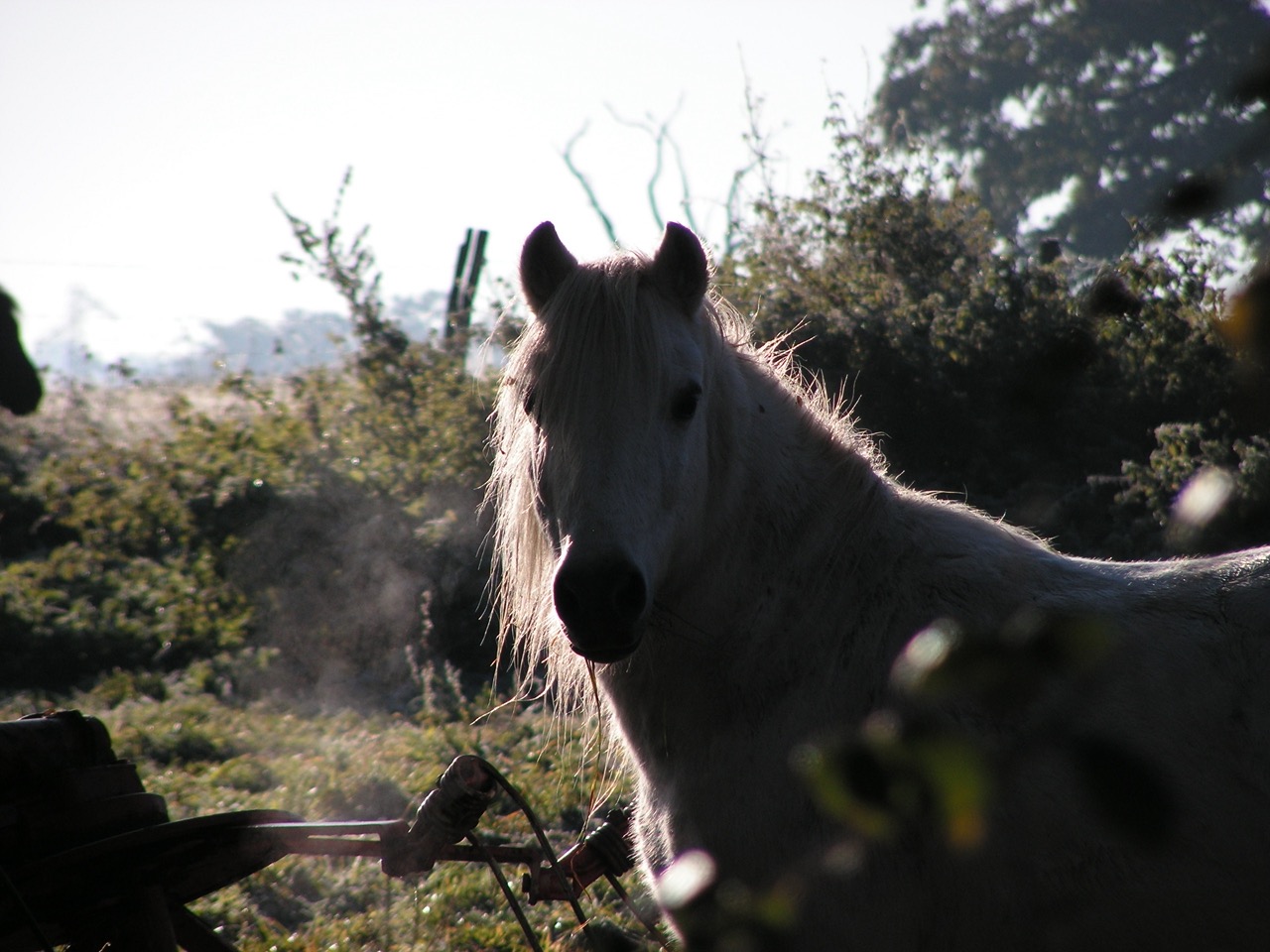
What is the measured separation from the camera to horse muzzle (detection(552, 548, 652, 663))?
5.81 feet

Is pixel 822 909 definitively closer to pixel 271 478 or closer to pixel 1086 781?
pixel 1086 781

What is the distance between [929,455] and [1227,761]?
5293mm

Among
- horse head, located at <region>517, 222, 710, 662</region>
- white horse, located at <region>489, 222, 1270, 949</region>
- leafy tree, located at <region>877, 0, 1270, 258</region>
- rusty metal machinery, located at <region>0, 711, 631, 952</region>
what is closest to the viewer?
leafy tree, located at <region>877, 0, 1270, 258</region>

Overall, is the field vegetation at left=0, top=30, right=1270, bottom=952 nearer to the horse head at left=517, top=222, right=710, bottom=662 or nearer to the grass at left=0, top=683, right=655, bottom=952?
the grass at left=0, top=683, right=655, bottom=952

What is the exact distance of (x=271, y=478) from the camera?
9328 millimetres

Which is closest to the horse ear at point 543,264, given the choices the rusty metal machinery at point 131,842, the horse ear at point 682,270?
the horse ear at point 682,270

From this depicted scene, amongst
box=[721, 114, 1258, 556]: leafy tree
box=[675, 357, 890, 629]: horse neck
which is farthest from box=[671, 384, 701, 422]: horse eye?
box=[721, 114, 1258, 556]: leafy tree

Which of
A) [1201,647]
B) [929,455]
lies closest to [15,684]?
[929,455]

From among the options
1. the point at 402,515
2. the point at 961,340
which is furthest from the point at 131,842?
the point at 402,515

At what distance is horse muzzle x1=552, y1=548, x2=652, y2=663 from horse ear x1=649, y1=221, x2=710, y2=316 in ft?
2.35

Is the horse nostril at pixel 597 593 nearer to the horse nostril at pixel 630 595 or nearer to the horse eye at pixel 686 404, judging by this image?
the horse nostril at pixel 630 595

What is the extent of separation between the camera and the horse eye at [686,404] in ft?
6.69

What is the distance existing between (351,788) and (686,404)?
13.7ft

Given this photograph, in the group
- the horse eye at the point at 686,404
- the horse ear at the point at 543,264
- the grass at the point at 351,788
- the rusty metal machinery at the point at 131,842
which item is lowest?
the grass at the point at 351,788
